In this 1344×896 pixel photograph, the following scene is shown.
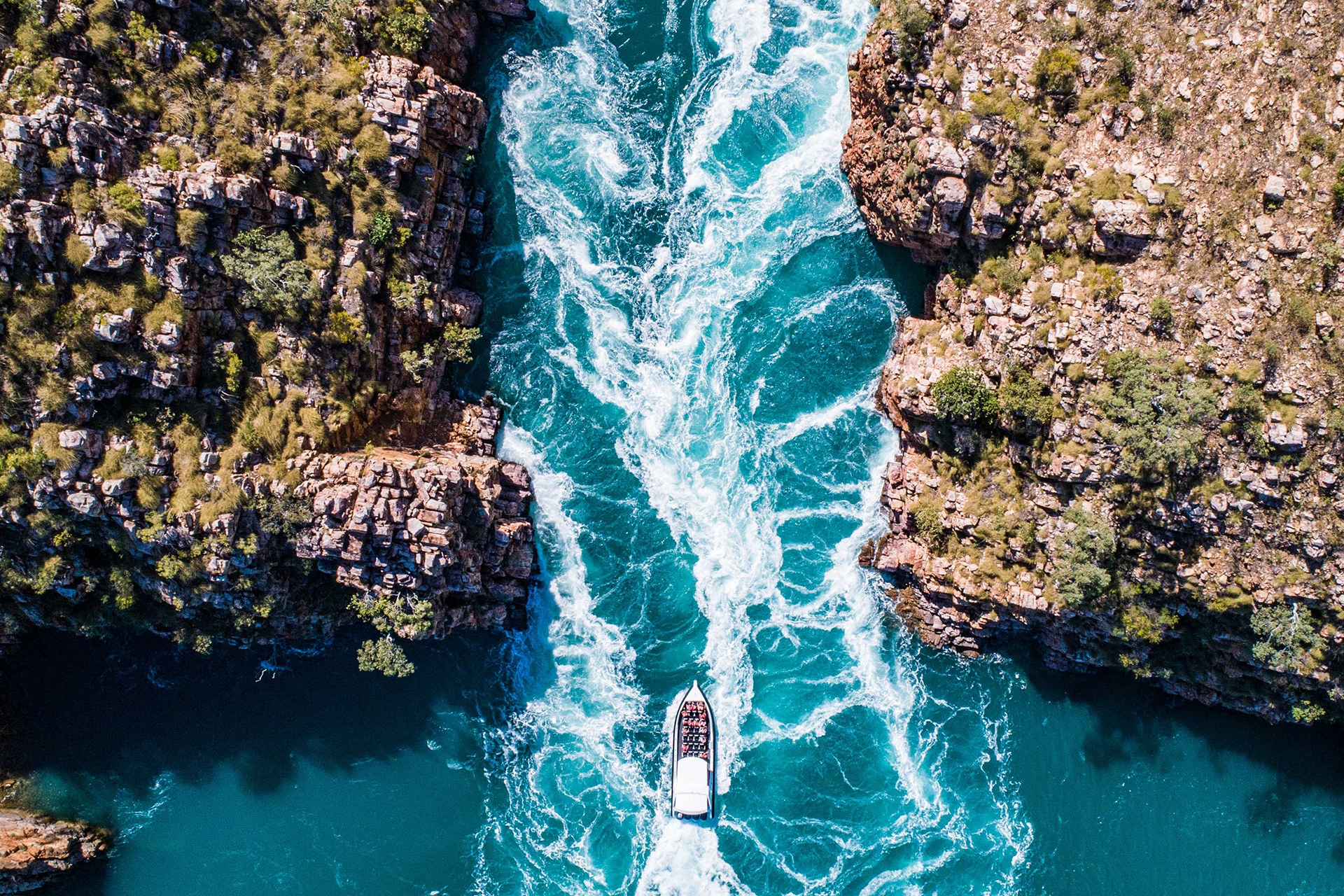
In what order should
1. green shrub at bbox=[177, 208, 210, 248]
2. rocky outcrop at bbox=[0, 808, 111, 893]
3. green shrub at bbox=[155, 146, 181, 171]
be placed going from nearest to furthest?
green shrub at bbox=[177, 208, 210, 248] < green shrub at bbox=[155, 146, 181, 171] < rocky outcrop at bbox=[0, 808, 111, 893]

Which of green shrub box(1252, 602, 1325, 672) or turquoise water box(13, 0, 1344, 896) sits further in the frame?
turquoise water box(13, 0, 1344, 896)

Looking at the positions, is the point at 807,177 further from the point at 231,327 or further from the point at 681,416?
the point at 231,327

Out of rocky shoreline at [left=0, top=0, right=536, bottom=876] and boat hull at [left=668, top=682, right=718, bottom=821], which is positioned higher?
rocky shoreline at [left=0, top=0, right=536, bottom=876]

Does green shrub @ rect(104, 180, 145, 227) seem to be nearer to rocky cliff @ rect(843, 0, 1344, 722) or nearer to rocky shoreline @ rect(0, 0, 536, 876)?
rocky shoreline @ rect(0, 0, 536, 876)

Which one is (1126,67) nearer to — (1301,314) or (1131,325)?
(1131,325)

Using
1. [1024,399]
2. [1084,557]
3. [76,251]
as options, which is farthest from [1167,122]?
[76,251]

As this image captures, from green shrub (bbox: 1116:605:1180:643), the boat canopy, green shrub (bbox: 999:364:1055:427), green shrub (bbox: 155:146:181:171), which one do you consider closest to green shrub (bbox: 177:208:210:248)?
green shrub (bbox: 155:146:181:171)
